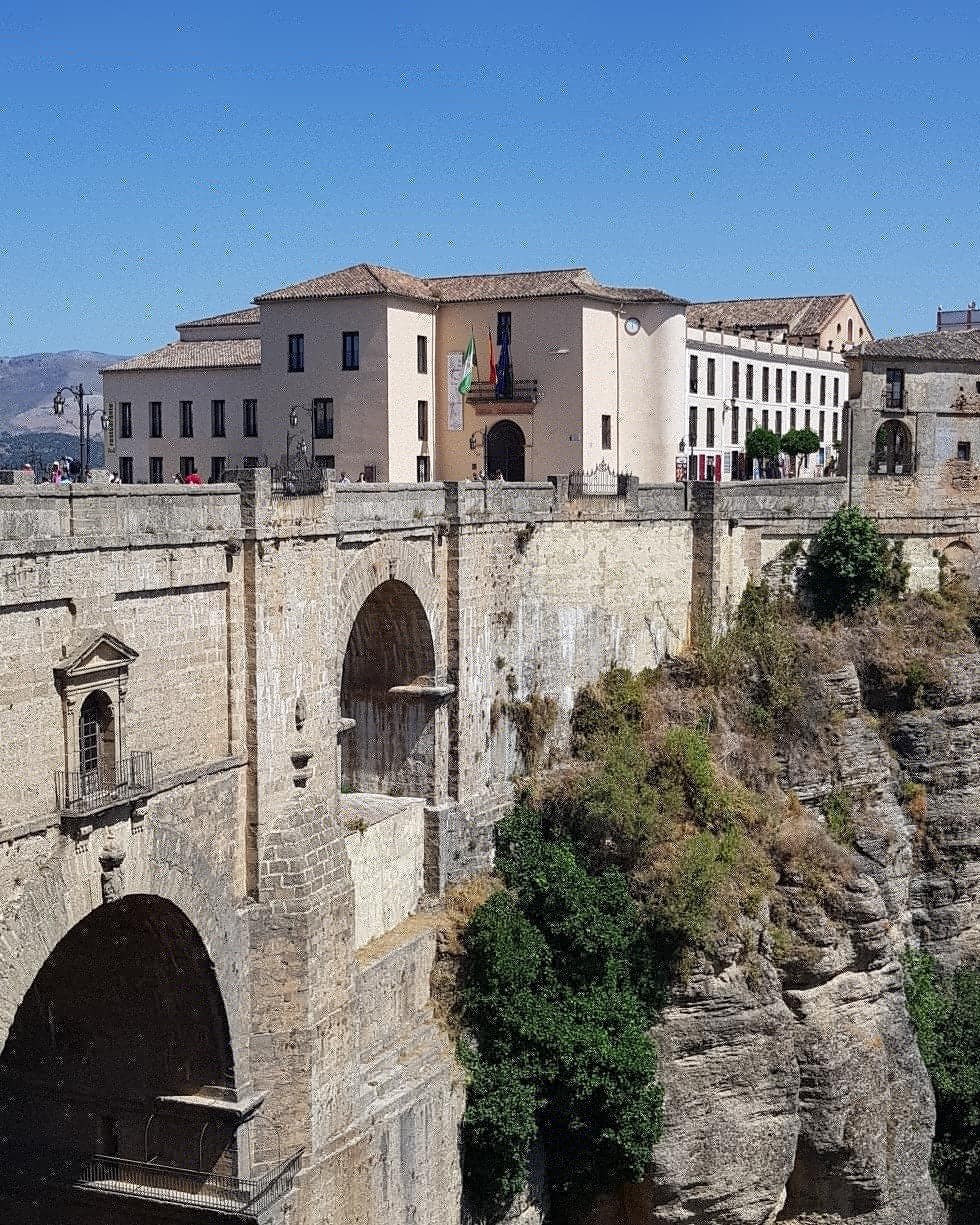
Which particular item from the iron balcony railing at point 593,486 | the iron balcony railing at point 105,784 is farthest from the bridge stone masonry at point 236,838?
the iron balcony railing at point 593,486

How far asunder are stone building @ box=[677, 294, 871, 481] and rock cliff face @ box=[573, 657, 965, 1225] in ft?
36.2

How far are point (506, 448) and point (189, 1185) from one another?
72.3ft

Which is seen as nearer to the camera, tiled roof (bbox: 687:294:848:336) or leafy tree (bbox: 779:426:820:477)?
leafy tree (bbox: 779:426:820:477)

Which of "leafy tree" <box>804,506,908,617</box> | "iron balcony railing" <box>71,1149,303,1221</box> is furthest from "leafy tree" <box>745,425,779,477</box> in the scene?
"iron balcony railing" <box>71,1149,303,1221</box>

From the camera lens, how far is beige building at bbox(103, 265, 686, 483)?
3825 cm

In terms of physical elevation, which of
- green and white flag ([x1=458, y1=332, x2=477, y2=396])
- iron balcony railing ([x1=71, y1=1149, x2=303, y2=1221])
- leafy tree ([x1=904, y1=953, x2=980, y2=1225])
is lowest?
leafy tree ([x1=904, y1=953, x2=980, y2=1225])

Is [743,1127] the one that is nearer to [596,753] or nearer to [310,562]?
[596,753]

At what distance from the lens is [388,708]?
27.6m

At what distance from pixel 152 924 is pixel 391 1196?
5.86 meters

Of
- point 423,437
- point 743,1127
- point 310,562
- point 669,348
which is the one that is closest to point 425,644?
point 310,562

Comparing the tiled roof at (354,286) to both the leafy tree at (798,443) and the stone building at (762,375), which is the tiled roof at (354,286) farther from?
the leafy tree at (798,443)

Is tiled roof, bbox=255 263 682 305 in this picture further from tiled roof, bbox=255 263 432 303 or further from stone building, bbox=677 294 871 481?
stone building, bbox=677 294 871 481

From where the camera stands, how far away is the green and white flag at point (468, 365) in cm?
3919

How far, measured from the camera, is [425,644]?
27.3m
